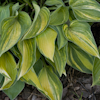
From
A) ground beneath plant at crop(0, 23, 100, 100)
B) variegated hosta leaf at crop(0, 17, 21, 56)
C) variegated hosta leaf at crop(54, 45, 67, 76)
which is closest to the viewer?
variegated hosta leaf at crop(0, 17, 21, 56)

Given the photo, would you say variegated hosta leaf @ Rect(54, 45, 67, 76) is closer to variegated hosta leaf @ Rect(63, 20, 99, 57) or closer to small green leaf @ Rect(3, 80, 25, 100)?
variegated hosta leaf @ Rect(63, 20, 99, 57)

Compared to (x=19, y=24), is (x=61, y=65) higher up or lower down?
lower down

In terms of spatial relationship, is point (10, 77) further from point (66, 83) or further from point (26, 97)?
point (66, 83)

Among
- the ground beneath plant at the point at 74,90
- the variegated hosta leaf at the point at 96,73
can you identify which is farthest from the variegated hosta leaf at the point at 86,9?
the ground beneath plant at the point at 74,90

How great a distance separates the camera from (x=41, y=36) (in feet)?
2.47

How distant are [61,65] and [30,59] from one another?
17 cm

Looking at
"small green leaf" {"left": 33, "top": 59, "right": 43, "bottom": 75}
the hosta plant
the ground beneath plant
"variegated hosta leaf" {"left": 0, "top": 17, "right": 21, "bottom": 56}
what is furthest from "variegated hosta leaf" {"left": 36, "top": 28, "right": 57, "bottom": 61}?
the ground beneath plant

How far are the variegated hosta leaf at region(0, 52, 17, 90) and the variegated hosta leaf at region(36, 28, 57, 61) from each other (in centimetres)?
20

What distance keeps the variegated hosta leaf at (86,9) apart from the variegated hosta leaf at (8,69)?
1.47ft

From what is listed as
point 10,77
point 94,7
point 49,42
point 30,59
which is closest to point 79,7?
point 94,7

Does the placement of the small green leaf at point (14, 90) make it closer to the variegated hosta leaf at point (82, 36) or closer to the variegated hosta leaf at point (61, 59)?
the variegated hosta leaf at point (61, 59)

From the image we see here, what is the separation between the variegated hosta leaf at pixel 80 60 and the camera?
89 centimetres

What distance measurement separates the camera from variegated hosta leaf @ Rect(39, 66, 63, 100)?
Result: 0.85 m

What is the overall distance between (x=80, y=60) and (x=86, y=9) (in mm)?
307
